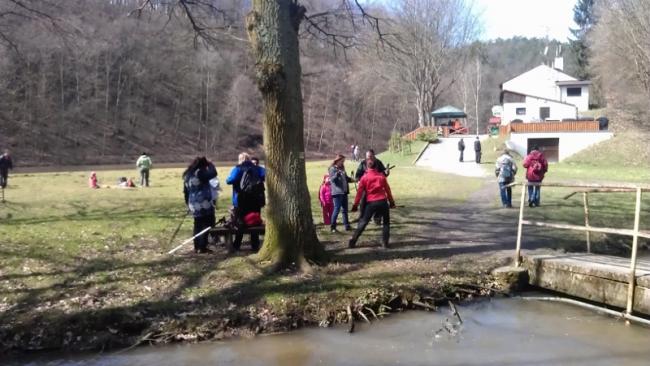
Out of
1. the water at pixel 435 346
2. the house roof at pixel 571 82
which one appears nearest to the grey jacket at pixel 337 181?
the water at pixel 435 346

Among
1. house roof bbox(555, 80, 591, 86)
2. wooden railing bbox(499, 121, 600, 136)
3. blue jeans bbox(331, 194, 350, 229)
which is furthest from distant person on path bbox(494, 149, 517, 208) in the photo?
house roof bbox(555, 80, 591, 86)

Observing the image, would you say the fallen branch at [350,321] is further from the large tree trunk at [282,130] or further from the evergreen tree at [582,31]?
the evergreen tree at [582,31]

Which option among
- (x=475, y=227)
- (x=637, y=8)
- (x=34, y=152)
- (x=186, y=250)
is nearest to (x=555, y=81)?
(x=637, y=8)

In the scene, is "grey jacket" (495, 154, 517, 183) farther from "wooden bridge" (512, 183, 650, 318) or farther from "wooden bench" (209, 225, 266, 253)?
"wooden bench" (209, 225, 266, 253)

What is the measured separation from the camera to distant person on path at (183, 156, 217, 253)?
33.5ft

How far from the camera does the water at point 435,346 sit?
6.48 m

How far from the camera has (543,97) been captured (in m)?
65.1

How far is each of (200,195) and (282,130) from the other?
2.22 metres

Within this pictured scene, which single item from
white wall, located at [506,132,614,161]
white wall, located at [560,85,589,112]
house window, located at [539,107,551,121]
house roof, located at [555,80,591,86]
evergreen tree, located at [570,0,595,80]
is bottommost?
white wall, located at [506,132,614,161]

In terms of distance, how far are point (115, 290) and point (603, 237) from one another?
9.68 meters

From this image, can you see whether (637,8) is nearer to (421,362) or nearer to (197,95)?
(421,362)

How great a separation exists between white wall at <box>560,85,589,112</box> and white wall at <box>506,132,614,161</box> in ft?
88.6

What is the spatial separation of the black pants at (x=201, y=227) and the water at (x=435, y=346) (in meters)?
3.61

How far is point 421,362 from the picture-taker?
254 inches
